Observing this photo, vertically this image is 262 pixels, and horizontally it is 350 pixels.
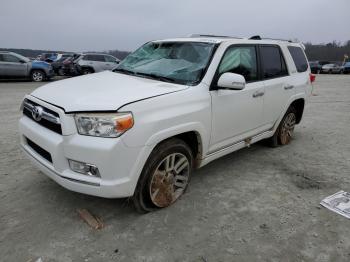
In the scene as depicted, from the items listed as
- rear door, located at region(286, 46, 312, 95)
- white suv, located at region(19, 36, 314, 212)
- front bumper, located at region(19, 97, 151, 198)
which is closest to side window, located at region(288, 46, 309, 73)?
rear door, located at region(286, 46, 312, 95)

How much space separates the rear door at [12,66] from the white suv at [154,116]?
13780 mm

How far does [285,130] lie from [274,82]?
1.23 m

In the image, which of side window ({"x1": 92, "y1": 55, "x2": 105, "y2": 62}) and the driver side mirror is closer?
the driver side mirror

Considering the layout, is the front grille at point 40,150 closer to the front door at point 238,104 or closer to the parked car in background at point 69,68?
the front door at point 238,104

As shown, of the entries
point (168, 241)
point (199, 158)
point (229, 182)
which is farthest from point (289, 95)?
point (168, 241)

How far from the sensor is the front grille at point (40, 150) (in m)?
3.07

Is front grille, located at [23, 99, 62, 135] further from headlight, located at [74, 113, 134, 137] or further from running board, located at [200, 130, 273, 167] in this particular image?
running board, located at [200, 130, 273, 167]

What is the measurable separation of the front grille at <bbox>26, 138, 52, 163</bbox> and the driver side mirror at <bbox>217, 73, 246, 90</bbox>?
191 centimetres

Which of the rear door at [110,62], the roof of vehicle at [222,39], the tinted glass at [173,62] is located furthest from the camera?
the rear door at [110,62]

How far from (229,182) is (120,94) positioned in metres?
1.95

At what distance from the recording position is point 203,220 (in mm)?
3264

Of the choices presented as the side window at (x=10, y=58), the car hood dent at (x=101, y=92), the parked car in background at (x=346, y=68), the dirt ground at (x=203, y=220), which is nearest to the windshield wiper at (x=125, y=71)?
the car hood dent at (x=101, y=92)

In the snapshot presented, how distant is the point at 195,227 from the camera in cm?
314

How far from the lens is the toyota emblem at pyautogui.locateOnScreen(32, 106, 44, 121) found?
313 cm
